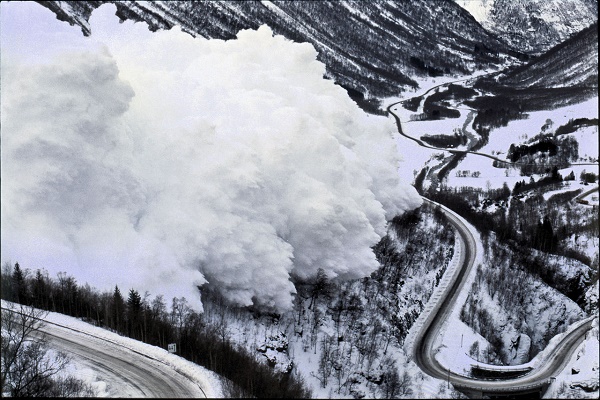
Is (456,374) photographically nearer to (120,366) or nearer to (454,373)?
(454,373)

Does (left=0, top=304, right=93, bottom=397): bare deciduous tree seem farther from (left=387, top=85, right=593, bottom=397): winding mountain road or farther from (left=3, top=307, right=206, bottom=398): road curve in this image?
(left=387, top=85, right=593, bottom=397): winding mountain road

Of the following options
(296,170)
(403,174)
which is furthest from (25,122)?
(403,174)

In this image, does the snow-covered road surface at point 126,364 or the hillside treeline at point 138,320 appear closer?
the snow-covered road surface at point 126,364

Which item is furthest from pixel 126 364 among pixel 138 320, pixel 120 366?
pixel 138 320

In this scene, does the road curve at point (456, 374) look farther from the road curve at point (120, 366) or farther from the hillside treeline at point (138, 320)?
the road curve at point (120, 366)

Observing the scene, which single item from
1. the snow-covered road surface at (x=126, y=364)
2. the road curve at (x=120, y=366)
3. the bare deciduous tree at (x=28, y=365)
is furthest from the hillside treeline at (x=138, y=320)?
the bare deciduous tree at (x=28, y=365)

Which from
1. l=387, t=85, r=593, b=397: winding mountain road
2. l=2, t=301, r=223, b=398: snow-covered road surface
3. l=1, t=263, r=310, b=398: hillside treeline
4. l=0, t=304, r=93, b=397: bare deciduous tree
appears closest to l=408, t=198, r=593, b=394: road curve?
l=387, t=85, r=593, b=397: winding mountain road
